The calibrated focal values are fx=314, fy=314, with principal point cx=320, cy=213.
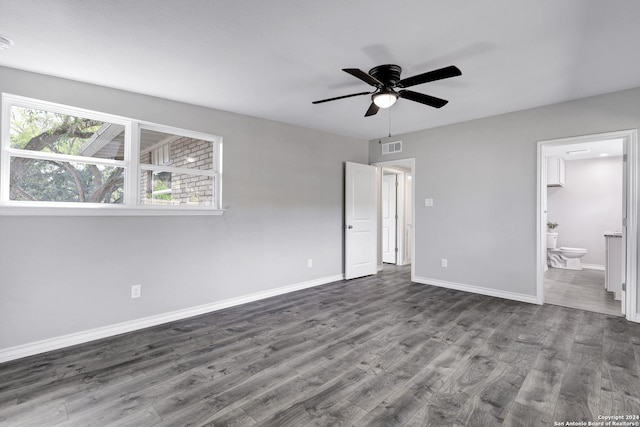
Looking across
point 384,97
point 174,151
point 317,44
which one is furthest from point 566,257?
point 174,151

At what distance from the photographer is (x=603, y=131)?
3609 mm

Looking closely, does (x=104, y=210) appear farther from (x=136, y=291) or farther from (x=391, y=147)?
(x=391, y=147)

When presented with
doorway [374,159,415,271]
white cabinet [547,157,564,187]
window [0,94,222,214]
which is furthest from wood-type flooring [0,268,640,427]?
white cabinet [547,157,564,187]

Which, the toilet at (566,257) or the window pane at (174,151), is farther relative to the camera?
the toilet at (566,257)

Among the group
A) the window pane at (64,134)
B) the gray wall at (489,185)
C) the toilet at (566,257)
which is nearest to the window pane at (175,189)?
the window pane at (64,134)

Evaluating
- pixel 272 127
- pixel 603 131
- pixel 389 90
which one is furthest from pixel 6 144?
pixel 603 131

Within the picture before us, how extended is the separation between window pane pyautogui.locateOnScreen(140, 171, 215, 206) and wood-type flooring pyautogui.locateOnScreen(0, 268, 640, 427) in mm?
1405

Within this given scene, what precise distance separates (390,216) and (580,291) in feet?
11.5

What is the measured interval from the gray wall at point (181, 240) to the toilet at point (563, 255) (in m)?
4.77

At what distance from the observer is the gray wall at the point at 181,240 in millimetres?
2814

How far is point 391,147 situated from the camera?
5.66m

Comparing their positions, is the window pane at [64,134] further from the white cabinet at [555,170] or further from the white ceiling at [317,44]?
the white cabinet at [555,170]

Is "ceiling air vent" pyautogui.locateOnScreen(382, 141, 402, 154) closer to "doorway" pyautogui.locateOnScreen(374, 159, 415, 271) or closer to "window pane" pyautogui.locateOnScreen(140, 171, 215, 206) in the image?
"doorway" pyautogui.locateOnScreen(374, 159, 415, 271)

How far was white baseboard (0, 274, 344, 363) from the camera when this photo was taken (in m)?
2.74
